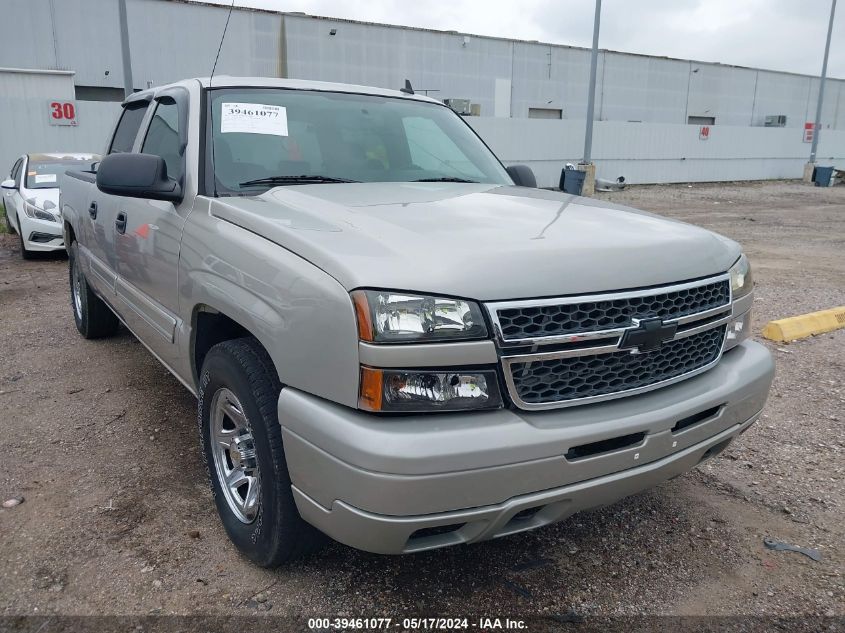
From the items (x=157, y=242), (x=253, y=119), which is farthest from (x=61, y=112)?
(x=253, y=119)

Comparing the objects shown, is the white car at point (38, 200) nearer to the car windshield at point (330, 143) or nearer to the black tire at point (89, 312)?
the black tire at point (89, 312)

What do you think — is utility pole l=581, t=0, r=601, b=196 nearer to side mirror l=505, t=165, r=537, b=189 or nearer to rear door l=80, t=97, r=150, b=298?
side mirror l=505, t=165, r=537, b=189

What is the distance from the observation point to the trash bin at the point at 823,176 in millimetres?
31438

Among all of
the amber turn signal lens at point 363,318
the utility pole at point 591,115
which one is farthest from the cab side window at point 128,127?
the utility pole at point 591,115

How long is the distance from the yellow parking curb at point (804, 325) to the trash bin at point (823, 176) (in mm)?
29446

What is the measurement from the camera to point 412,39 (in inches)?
1178

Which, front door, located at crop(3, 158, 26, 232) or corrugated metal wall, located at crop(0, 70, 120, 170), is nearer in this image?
front door, located at crop(3, 158, 26, 232)

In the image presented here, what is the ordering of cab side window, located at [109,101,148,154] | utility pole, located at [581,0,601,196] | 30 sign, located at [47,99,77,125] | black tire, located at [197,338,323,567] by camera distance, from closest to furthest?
black tire, located at [197,338,323,567] < cab side window, located at [109,101,148,154] < 30 sign, located at [47,99,77,125] < utility pole, located at [581,0,601,196]

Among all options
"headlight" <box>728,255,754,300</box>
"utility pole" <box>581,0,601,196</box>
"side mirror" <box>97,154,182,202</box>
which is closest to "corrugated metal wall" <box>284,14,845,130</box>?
"utility pole" <box>581,0,601,196</box>

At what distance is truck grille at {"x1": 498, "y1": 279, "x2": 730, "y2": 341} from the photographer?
204 centimetres

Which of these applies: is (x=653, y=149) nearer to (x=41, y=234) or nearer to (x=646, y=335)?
(x=41, y=234)

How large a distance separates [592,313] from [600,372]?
0.20m

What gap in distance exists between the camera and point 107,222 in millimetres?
4164

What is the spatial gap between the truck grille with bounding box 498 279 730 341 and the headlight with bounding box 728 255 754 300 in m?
0.33
